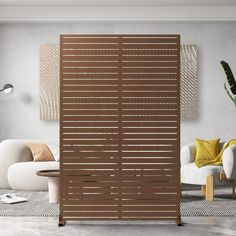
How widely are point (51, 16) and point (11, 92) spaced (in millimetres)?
1302

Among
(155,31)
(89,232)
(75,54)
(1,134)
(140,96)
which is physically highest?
(155,31)

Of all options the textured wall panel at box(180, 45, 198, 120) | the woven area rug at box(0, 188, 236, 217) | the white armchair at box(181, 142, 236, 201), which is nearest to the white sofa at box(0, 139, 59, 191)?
the woven area rug at box(0, 188, 236, 217)

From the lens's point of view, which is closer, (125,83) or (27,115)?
(125,83)

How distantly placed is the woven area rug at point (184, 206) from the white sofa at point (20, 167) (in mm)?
197

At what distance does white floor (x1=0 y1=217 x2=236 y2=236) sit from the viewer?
4621 mm

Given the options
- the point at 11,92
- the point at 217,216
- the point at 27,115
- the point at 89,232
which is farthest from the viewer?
the point at 27,115

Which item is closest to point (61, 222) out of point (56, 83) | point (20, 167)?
point (20, 167)

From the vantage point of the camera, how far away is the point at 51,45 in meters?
8.37

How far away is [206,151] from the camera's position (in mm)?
7117

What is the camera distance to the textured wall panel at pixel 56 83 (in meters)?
8.31

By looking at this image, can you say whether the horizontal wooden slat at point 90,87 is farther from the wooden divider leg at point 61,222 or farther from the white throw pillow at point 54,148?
the white throw pillow at point 54,148

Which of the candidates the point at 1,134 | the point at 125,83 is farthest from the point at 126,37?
the point at 1,134

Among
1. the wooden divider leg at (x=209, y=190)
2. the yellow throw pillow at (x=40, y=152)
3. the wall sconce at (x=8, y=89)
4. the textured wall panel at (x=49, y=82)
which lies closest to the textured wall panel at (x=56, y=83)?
the textured wall panel at (x=49, y=82)

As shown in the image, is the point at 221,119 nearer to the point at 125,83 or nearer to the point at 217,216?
the point at 217,216
